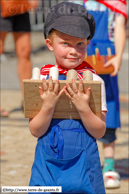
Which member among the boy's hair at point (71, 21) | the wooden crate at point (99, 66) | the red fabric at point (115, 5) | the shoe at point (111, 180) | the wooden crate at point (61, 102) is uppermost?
the red fabric at point (115, 5)

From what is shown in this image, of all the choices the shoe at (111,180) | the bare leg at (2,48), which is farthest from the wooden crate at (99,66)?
the bare leg at (2,48)

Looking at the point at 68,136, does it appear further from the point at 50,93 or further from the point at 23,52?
the point at 23,52

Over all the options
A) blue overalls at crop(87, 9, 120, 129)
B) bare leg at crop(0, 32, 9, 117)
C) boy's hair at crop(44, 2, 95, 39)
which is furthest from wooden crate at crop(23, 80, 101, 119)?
bare leg at crop(0, 32, 9, 117)

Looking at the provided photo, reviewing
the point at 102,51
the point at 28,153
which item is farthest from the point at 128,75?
the point at 102,51

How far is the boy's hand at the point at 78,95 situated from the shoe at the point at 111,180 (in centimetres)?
180

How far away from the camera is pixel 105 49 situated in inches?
155

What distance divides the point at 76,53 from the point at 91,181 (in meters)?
0.75

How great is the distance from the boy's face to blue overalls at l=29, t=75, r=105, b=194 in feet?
1.12

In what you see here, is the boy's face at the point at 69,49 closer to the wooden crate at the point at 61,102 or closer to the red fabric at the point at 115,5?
the wooden crate at the point at 61,102

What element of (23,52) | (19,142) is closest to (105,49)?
(19,142)

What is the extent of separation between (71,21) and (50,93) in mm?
469

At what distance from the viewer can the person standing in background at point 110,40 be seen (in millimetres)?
3928

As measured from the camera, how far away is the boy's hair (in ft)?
8.20

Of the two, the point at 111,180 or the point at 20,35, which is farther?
the point at 20,35
